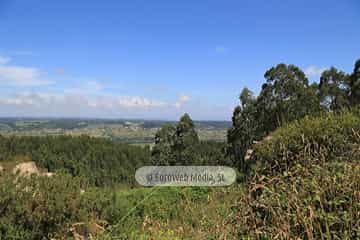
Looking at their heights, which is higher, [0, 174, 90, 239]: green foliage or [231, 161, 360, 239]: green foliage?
[231, 161, 360, 239]: green foliage

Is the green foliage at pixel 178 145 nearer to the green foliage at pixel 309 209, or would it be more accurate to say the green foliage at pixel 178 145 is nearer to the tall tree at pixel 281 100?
the tall tree at pixel 281 100

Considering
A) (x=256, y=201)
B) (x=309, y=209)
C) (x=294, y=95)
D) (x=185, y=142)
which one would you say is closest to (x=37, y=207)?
(x=256, y=201)

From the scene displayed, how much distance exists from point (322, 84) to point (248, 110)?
5.00 meters

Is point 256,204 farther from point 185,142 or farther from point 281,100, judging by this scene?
point 185,142

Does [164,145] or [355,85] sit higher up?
[355,85]

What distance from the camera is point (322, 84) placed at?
20.8 m

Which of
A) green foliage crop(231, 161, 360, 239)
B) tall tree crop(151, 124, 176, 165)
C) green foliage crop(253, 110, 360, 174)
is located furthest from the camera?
tall tree crop(151, 124, 176, 165)

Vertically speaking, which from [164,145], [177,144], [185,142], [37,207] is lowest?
[164,145]

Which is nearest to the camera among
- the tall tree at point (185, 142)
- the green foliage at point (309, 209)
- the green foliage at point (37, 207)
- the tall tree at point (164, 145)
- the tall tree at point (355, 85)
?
the green foliage at point (309, 209)

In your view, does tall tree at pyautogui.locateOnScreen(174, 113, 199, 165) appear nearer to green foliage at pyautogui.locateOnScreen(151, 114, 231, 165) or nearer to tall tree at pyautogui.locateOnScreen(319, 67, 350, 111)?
green foliage at pyautogui.locateOnScreen(151, 114, 231, 165)

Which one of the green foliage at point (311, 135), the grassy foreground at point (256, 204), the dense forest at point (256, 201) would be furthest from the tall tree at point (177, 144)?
the green foliage at point (311, 135)

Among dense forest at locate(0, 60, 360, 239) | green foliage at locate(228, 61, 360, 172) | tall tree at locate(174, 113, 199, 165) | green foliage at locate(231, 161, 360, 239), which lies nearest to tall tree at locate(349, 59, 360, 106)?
green foliage at locate(228, 61, 360, 172)

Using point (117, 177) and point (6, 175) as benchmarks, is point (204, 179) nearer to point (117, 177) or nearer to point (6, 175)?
point (6, 175)

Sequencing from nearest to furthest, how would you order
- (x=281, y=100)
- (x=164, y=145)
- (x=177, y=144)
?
(x=281, y=100)
(x=177, y=144)
(x=164, y=145)
